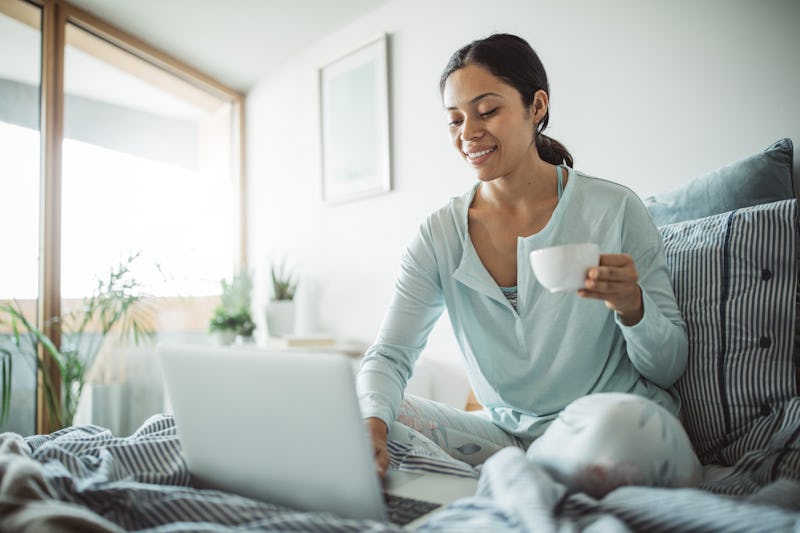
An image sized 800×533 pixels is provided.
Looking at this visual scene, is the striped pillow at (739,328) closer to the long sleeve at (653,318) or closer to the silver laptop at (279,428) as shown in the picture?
the long sleeve at (653,318)

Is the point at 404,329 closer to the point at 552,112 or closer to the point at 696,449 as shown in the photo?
the point at 696,449

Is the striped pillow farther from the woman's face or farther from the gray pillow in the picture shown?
the woman's face

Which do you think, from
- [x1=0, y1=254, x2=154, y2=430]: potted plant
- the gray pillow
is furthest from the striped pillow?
[x1=0, y1=254, x2=154, y2=430]: potted plant

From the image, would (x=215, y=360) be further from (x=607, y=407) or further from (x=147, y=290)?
(x=147, y=290)

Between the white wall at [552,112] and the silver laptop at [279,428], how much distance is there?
1392 millimetres

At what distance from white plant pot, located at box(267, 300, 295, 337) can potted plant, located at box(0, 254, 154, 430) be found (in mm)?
607

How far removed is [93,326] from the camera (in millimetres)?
2695

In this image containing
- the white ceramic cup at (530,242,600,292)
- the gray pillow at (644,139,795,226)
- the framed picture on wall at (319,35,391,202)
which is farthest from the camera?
the framed picture on wall at (319,35,391,202)

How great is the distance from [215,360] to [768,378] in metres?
1.04

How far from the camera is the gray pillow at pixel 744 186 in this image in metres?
1.26

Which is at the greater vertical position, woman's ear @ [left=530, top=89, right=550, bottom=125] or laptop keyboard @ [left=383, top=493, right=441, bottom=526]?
woman's ear @ [left=530, top=89, right=550, bottom=125]

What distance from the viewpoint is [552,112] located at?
2.06 meters

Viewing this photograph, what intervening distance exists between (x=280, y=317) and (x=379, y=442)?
219 centimetres

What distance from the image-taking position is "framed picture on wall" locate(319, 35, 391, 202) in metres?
2.73
